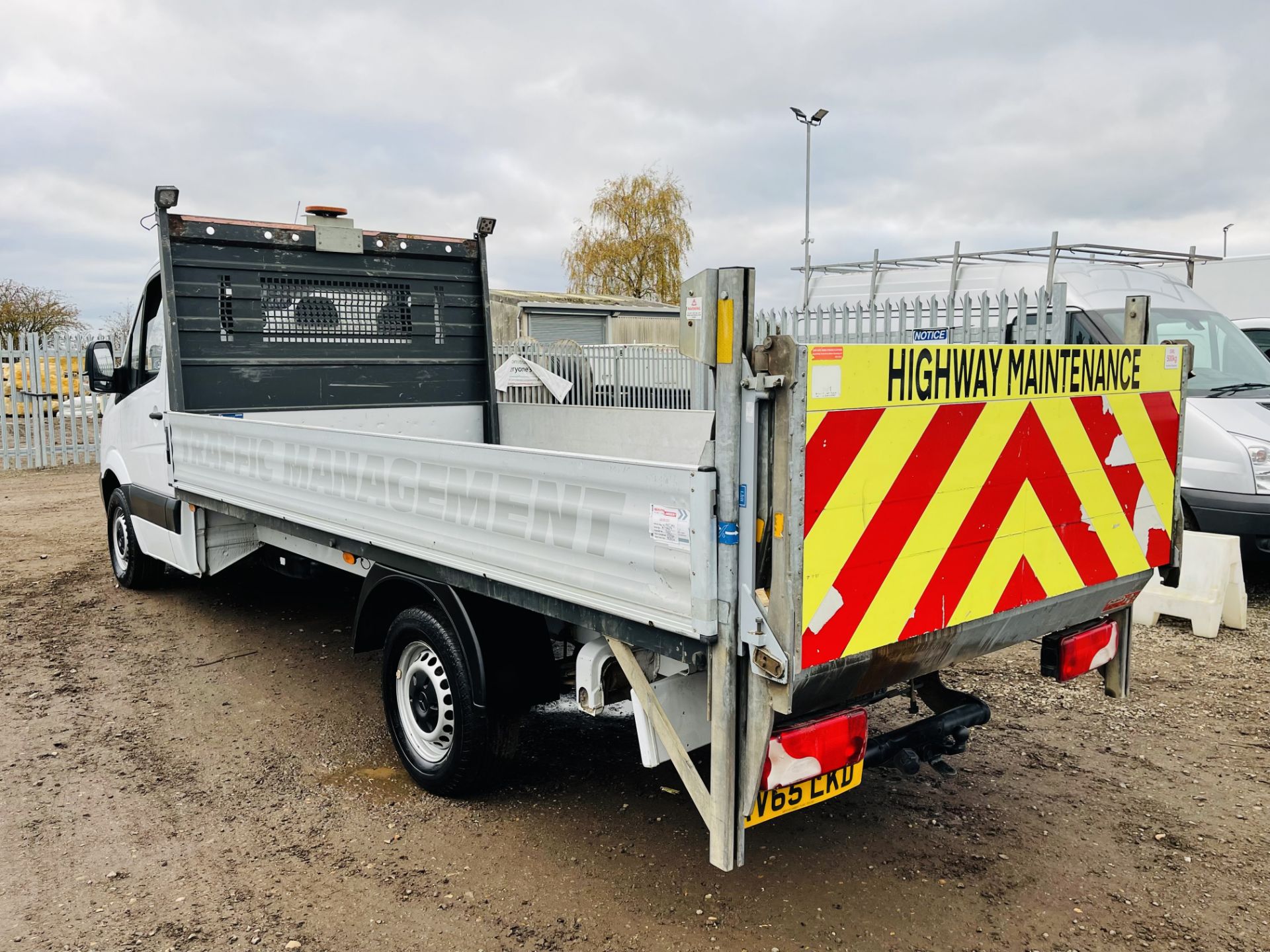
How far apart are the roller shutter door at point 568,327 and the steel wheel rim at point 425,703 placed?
23.3 m

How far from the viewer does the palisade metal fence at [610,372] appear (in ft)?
54.6

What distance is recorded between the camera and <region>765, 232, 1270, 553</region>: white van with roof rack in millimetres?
6688

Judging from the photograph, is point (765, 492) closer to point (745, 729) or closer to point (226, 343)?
point (745, 729)

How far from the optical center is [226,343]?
19.3ft

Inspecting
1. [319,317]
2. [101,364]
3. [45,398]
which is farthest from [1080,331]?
[45,398]

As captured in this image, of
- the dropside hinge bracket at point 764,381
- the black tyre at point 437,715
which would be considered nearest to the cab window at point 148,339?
the black tyre at point 437,715

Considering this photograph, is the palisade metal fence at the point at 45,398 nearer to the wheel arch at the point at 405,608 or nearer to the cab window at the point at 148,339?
the cab window at the point at 148,339

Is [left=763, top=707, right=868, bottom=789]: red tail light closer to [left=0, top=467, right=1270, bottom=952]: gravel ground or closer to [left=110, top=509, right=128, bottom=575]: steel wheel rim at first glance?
[left=0, top=467, right=1270, bottom=952]: gravel ground

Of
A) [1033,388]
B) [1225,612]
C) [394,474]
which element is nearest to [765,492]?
[1033,388]

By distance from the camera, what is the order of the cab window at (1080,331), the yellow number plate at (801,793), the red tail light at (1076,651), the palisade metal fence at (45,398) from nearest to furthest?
the yellow number plate at (801,793) < the red tail light at (1076,651) < the cab window at (1080,331) < the palisade metal fence at (45,398)

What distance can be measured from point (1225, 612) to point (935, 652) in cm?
444

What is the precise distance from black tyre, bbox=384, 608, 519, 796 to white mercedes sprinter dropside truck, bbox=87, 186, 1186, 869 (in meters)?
0.01

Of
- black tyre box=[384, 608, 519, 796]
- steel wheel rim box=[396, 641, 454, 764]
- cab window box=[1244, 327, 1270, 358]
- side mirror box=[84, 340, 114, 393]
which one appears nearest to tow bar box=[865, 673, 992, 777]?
black tyre box=[384, 608, 519, 796]

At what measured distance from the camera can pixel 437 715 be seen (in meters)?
3.88
